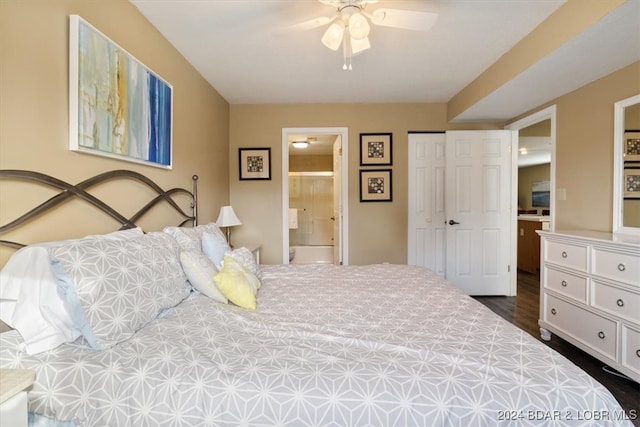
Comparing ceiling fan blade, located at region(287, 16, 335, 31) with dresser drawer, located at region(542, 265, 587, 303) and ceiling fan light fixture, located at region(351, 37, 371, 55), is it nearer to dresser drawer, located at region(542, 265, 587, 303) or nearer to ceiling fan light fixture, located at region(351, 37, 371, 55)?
ceiling fan light fixture, located at region(351, 37, 371, 55)

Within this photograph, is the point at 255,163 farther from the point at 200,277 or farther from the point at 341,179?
the point at 200,277

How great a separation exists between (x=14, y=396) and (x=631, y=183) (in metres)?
3.47

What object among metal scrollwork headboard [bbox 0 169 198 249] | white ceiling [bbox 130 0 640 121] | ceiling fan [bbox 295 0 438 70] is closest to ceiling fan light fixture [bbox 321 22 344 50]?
ceiling fan [bbox 295 0 438 70]

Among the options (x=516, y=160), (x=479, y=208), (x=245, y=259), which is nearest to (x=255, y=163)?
(x=245, y=259)

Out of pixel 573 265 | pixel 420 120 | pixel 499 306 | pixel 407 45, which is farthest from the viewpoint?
pixel 420 120

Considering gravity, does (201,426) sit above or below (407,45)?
below

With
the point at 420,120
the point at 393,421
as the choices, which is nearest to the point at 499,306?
the point at 420,120

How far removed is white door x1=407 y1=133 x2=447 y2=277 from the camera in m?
3.85

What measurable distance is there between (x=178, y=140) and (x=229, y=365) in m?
2.00

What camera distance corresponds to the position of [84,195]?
1469 mm

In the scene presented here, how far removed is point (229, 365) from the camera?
1.01m

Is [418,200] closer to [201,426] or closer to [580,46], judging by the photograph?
[580,46]

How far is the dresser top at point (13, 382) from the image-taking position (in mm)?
725

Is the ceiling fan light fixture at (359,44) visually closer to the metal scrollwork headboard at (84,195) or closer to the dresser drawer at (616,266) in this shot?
the metal scrollwork headboard at (84,195)
